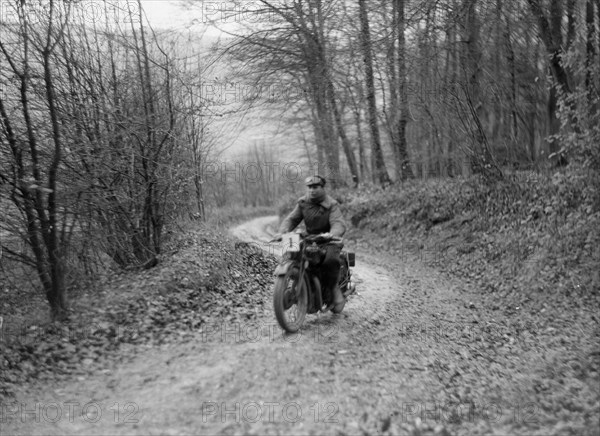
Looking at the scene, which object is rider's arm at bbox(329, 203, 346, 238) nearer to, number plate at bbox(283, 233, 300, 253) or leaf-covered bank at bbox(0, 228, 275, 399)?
number plate at bbox(283, 233, 300, 253)

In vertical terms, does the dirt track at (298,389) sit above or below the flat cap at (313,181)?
below

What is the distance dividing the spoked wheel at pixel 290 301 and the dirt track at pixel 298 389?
0.19 metres

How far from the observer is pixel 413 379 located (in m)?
4.86

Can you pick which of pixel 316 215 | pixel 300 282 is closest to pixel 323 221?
pixel 316 215

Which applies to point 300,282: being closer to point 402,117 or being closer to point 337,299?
point 337,299

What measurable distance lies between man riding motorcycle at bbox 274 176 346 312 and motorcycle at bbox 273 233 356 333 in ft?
0.30

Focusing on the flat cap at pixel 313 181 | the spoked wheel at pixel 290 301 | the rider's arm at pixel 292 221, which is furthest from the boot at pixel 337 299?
the flat cap at pixel 313 181

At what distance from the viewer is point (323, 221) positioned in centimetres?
673

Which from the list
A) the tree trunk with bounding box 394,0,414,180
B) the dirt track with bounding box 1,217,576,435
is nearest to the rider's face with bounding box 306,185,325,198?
the dirt track with bounding box 1,217,576,435

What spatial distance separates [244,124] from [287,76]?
137 inches

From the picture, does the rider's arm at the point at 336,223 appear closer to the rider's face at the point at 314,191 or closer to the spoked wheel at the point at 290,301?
the rider's face at the point at 314,191

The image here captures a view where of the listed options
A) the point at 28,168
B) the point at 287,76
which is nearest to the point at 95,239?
the point at 28,168

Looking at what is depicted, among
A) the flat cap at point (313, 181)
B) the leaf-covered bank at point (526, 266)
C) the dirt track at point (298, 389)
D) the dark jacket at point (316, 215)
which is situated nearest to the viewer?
the dirt track at point (298, 389)

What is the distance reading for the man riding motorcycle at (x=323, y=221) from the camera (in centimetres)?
650
